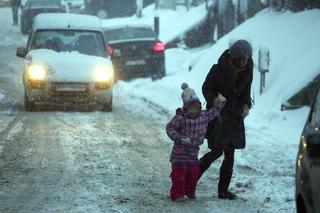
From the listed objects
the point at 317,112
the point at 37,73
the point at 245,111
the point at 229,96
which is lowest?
the point at 37,73

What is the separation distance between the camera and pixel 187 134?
8102mm

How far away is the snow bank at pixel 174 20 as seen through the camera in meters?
29.0

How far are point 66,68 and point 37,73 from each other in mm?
547

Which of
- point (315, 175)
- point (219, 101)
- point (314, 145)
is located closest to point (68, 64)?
point (219, 101)

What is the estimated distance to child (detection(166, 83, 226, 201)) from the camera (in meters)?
8.04

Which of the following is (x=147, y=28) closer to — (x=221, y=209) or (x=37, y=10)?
(x=37, y=10)

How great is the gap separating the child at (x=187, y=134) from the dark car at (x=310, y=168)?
→ 6.63 feet

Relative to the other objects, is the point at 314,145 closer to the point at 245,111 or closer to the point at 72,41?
the point at 245,111

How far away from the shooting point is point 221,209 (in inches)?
312

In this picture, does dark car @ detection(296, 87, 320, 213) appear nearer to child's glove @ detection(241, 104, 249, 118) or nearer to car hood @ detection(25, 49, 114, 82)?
child's glove @ detection(241, 104, 249, 118)

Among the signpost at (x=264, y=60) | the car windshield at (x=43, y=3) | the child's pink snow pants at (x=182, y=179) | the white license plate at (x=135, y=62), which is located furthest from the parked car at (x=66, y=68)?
the car windshield at (x=43, y=3)

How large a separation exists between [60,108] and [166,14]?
20.3m

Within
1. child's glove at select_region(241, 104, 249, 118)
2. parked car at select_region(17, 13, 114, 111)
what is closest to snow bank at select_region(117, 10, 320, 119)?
parked car at select_region(17, 13, 114, 111)

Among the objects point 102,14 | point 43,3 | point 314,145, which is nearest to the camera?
point 314,145
